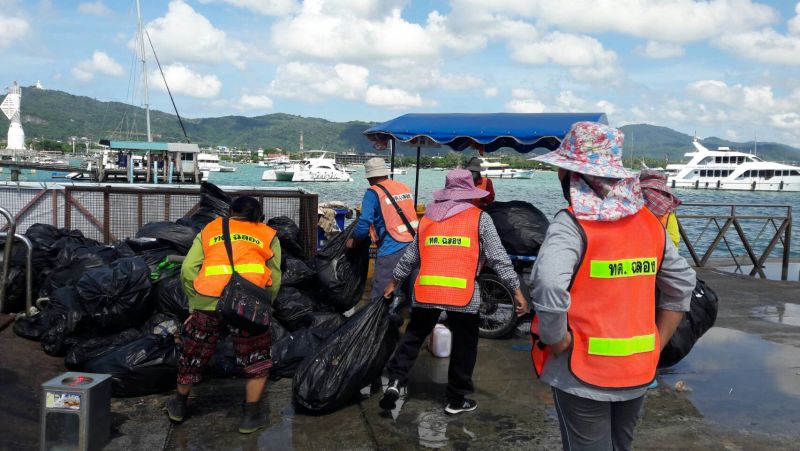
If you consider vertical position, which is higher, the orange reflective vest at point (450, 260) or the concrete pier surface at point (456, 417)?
the orange reflective vest at point (450, 260)

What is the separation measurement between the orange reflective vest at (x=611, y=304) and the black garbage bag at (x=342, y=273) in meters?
3.56

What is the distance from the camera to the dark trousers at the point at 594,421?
2.09 m

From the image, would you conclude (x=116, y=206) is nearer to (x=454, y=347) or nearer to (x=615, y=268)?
(x=454, y=347)

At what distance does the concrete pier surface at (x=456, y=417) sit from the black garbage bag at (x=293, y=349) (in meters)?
0.15

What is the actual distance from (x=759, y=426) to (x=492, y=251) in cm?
202

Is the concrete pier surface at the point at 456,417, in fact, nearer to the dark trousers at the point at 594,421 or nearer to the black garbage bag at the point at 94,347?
the black garbage bag at the point at 94,347

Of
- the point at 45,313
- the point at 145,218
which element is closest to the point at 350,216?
the point at 145,218

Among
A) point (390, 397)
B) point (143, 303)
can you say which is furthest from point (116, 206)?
point (390, 397)

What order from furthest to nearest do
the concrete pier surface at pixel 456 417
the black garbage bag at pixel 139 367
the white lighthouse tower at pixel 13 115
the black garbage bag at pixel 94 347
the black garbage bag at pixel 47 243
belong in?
the white lighthouse tower at pixel 13 115, the black garbage bag at pixel 47 243, the black garbage bag at pixel 94 347, the black garbage bag at pixel 139 367, the concrete pier surface at pixel 456 417

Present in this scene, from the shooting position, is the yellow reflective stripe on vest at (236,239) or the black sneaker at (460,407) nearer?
the yellow reflective stripe on vest at (236,239)

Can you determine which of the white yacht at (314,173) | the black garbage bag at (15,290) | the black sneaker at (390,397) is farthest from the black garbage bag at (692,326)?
the white yacht at (314,173)

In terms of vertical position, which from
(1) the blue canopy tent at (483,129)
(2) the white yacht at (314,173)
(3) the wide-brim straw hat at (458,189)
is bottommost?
(2) the white yacht at (314,173)

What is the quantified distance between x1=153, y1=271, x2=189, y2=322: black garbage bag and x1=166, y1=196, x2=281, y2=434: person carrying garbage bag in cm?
123

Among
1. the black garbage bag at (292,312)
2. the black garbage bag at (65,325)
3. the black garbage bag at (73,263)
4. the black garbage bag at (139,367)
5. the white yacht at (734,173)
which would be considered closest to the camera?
the black garbage bag at (139,367)
